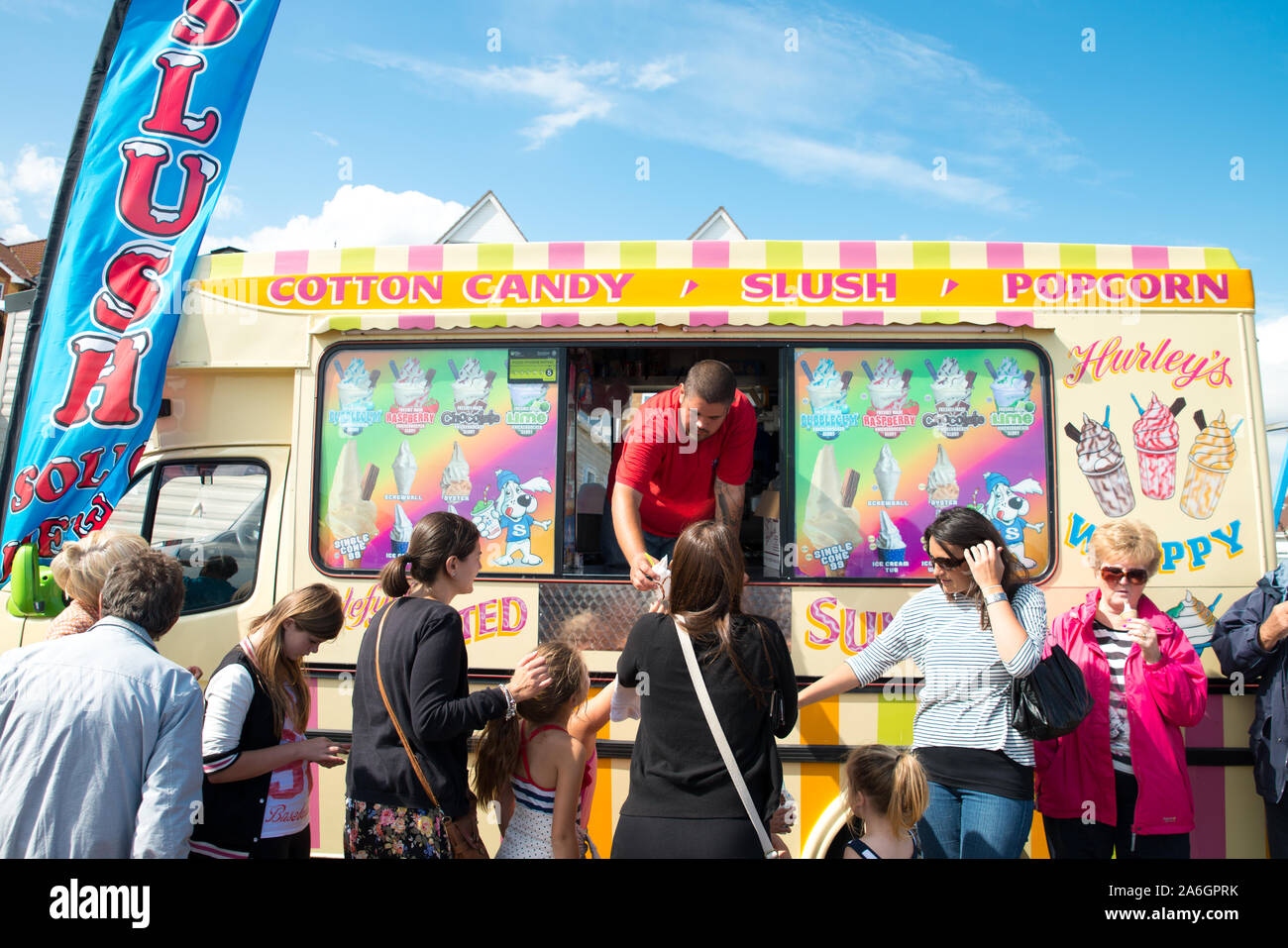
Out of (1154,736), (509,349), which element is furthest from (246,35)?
(1154,736)

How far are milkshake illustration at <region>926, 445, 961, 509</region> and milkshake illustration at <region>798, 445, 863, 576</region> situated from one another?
37 centimetres

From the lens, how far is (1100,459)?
11.7 feet

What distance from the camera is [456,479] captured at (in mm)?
3832

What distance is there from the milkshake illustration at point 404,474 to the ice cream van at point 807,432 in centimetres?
2

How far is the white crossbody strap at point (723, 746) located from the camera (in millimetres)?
2111

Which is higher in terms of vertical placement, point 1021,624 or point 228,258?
point 228,258

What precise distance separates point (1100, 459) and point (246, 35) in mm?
5287

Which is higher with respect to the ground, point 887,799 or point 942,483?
point 942,483

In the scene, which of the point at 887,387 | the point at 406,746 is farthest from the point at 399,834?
the point at 887,387

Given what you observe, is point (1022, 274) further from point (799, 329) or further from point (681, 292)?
point (681, 292)

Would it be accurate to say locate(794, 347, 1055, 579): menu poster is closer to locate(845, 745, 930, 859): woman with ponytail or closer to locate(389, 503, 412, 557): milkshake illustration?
locate(845, 745, 930, 859): woman with ponytail

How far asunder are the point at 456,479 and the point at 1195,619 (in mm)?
3392

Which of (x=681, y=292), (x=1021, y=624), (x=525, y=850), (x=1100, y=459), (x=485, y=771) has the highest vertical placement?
(x=681, y=292)

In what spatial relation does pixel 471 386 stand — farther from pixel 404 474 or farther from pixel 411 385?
pixel 404 474
